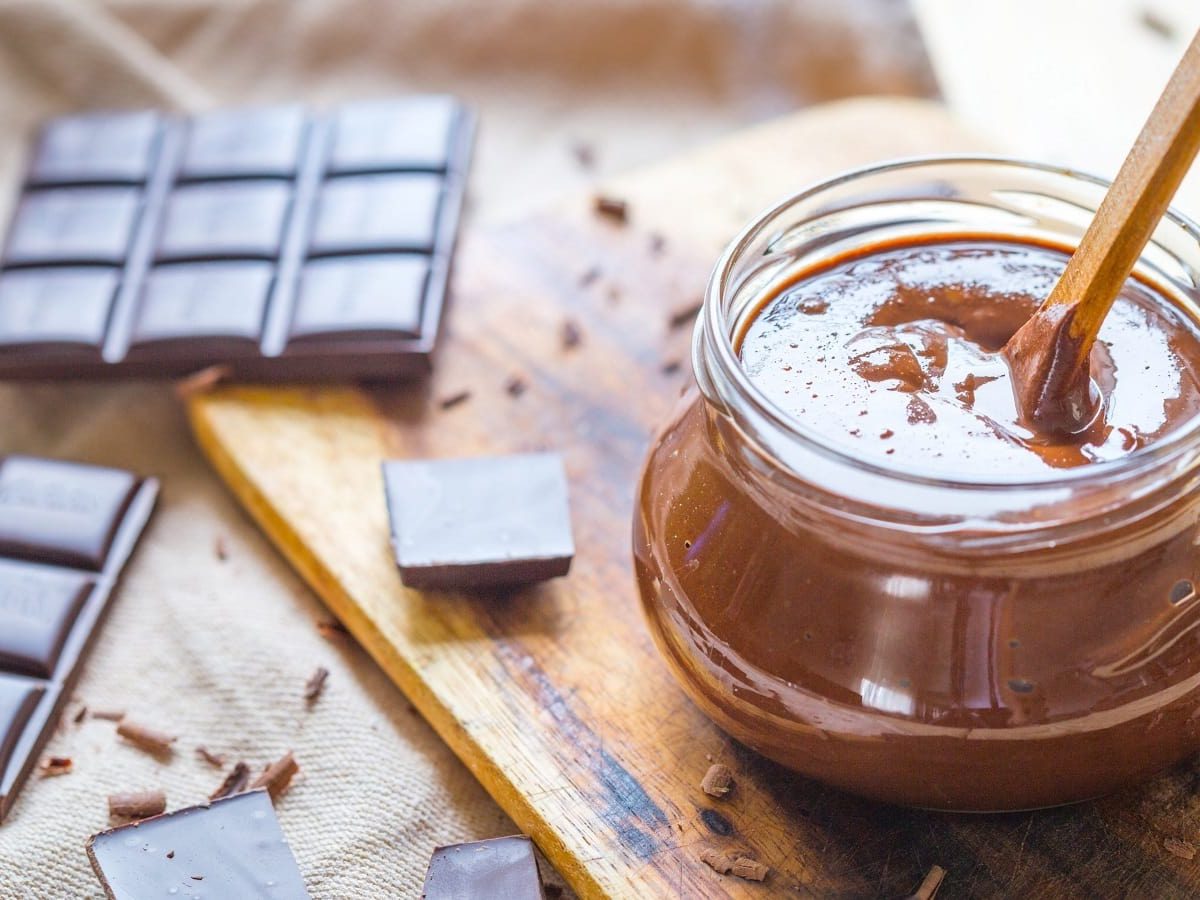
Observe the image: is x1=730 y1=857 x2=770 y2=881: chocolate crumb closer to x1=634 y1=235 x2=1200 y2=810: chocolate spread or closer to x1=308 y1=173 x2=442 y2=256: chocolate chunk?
x1=634 y1=235 x2=1200 y2=810: chocolate spread

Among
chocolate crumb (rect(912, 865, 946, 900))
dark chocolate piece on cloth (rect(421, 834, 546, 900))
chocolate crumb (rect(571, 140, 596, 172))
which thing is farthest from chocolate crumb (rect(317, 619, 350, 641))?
chocolate crumb (rect(571, 140, 596, 172))

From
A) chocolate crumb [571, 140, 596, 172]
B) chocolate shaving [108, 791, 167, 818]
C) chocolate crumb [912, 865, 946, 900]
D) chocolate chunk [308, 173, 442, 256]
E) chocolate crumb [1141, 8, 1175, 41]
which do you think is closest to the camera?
chocolate crumb [912, 865, 946, 900]

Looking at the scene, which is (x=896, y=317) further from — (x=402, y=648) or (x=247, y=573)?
(x=247, y=573)

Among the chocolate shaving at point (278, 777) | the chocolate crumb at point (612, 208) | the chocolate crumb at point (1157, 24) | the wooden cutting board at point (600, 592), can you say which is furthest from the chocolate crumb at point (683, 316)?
the chocolate crumb at point (1157, 24)

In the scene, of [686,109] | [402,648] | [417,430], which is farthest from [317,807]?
[686,109]

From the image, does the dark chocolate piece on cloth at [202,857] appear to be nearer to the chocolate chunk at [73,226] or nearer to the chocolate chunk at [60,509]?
the chocolate chunk at [60,509]

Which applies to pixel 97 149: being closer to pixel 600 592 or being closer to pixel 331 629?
pixel 331 629
